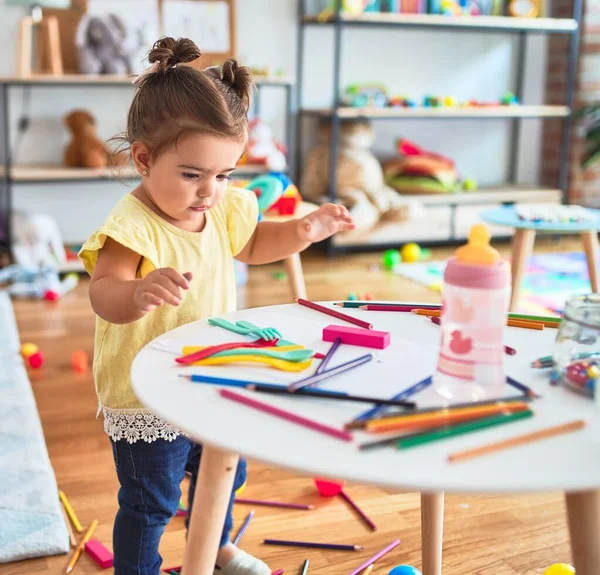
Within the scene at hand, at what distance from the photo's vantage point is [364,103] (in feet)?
11.5

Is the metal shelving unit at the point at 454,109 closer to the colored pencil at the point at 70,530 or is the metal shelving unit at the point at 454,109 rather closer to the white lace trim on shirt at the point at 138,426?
the colored pencil at the point at 70,530

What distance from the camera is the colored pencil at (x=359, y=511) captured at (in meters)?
1.35

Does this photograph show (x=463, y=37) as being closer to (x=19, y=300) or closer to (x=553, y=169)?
(x=553, y=169)

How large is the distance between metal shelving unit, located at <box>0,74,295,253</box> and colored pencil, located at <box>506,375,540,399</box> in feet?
7.67

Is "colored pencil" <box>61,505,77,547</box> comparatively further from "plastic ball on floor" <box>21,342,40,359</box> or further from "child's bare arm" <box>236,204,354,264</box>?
"plastic ball on floor" <box>21,342,40,359</box>

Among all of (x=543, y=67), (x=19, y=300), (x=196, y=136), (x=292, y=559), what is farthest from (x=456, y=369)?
(x=543, y=67)

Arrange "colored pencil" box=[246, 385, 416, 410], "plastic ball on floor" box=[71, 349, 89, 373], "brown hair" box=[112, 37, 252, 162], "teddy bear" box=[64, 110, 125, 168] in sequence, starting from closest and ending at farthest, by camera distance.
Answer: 1. "colored pencil" box=[246, 385, 416, 410]
2. "brown hair" box=[112, 37, 252, 162]
3. "plastic ball on floor" box=[71, 349, 89, 373]
4. "teddy bear" box=[64, 110, 125, 168]

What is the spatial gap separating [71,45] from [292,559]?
8.64 ft

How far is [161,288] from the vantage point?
0.80 metres

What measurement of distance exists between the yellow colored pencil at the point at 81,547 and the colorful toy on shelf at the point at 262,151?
2.18 meters

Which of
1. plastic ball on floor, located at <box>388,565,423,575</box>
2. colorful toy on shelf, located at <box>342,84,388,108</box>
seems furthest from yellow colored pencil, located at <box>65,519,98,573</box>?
colorful toy on shelf, located at <box>342,84,388,108</box>

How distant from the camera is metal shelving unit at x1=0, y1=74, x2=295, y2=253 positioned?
3062 mm

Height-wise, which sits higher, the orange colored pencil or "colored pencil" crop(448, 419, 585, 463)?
the orange colored pencil

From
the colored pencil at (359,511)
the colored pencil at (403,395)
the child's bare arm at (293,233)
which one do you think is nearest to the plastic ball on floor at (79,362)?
the colored pencil at (359,511)
